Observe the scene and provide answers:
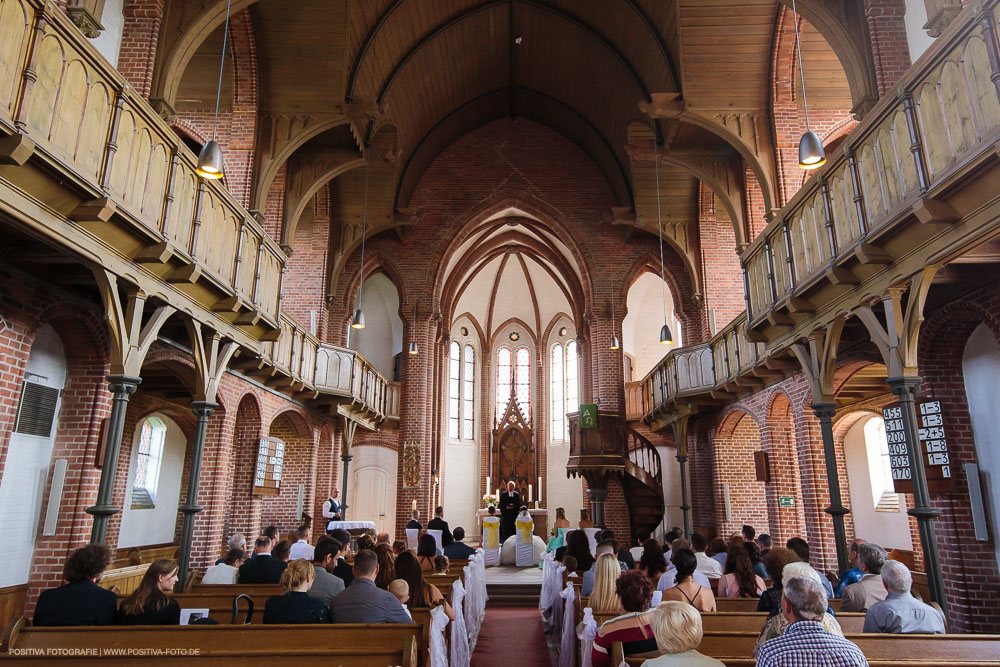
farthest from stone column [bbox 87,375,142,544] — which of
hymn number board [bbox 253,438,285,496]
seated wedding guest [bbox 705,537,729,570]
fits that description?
seated wedding guest [bbox 705,537,729,570]

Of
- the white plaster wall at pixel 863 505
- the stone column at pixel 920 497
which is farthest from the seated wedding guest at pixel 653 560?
the white plaster wall at pixel 863 505

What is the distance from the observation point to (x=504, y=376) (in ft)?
98.9

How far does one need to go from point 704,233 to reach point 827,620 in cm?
1565

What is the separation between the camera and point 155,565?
4395 mm

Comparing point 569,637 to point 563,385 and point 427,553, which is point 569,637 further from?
point 563,385

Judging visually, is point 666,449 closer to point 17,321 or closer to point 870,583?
point 870,583

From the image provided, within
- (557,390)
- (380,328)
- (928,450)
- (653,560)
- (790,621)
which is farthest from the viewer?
(557,390)

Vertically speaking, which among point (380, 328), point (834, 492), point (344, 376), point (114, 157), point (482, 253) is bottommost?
point (834, 492)

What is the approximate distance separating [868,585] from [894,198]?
357 centimetres

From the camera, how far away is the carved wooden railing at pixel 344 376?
14.8 meters

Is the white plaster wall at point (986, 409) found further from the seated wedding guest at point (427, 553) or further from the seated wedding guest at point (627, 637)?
the seated wedding guest at point (427, 553)

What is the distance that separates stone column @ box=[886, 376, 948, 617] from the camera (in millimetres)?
5797

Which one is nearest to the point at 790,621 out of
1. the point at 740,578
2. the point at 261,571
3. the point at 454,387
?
the point at 740,578

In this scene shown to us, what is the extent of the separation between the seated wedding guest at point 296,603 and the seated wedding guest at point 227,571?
140 inches
